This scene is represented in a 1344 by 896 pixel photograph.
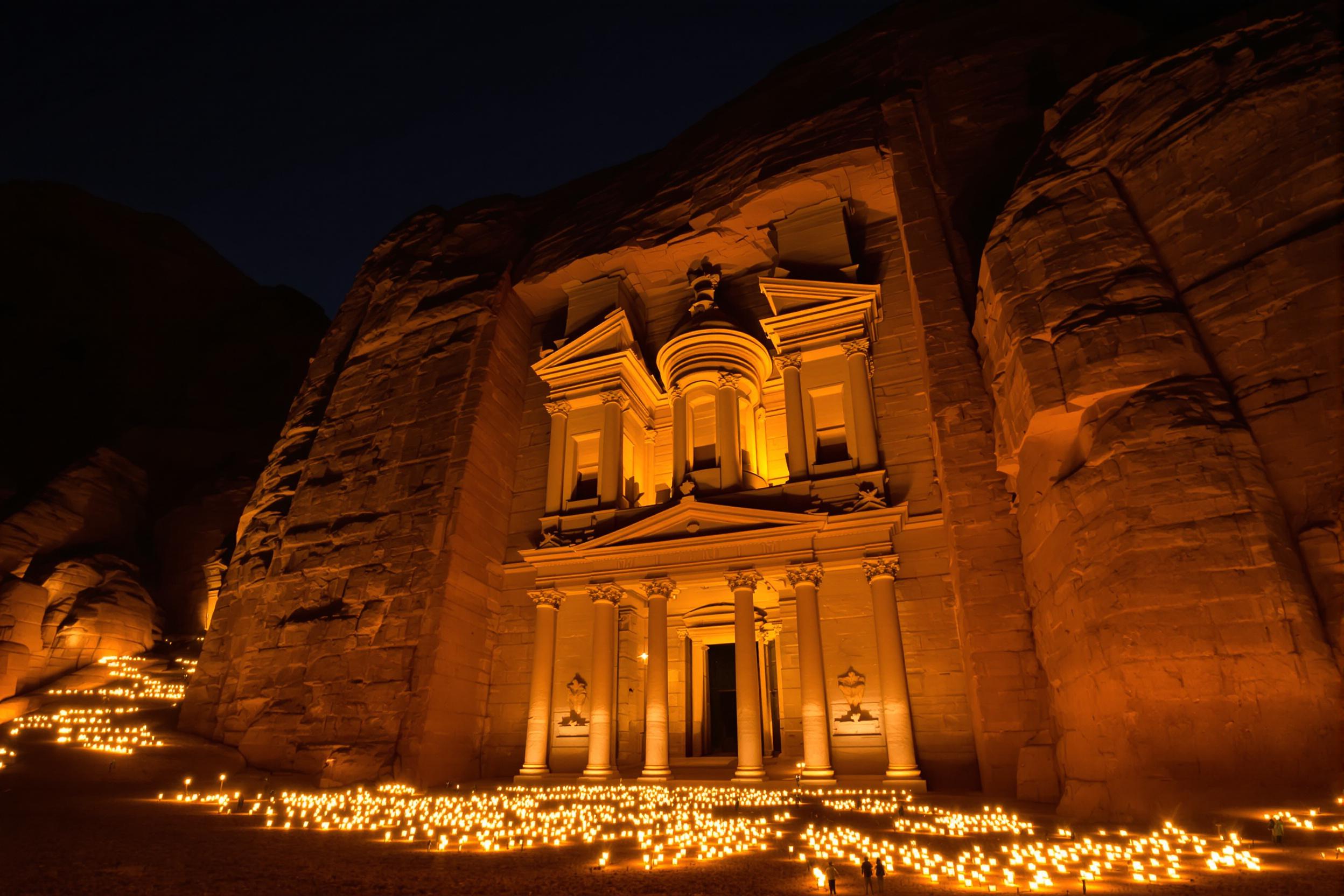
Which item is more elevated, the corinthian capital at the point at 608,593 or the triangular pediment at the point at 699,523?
the triangular pediment at the point at 699,523

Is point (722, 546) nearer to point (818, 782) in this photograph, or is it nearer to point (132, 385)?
point (818, 782)

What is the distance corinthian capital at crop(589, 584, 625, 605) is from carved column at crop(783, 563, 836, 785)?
393 centimetres

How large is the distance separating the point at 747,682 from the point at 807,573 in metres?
2.58

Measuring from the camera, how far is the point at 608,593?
16.3 m

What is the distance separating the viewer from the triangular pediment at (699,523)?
49.6ft

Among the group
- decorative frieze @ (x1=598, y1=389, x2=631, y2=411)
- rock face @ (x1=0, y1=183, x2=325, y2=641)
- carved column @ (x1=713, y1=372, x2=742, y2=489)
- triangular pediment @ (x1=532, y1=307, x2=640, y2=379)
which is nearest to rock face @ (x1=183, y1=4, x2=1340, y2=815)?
triangular pediment @ (x1=532, y1=307, x2=640, y2=379)

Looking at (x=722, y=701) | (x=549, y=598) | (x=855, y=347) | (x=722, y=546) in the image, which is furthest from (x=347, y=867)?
(x=855, y=347)

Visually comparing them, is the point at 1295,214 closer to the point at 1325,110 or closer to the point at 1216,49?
the point at 1325,110

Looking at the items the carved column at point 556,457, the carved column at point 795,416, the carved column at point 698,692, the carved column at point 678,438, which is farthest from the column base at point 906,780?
the carved column at point 556,457

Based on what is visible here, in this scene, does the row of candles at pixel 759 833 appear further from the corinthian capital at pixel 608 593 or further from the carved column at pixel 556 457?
the carved column at pixel 556 457

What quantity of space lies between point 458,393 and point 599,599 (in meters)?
7.11

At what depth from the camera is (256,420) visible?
3619 cm

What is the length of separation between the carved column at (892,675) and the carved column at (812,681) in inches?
43.0

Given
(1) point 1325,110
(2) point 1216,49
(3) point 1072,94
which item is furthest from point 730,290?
(1) point 1325,110
